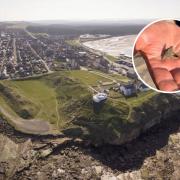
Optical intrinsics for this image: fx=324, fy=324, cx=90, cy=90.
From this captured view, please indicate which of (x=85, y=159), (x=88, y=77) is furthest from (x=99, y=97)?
(x=88, y=77)

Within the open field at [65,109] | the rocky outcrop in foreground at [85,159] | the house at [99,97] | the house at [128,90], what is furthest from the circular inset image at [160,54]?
the house at [128,90]

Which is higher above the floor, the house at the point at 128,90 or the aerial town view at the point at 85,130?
the house at the point at 128,90

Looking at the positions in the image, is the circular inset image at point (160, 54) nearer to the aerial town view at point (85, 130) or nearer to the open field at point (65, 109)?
the aerial town view at point (85, 130)

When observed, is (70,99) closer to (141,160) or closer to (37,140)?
(37,140)

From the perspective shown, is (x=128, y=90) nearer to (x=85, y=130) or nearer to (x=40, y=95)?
(x=85, y=130)

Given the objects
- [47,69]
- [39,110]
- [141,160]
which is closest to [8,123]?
[39,110]

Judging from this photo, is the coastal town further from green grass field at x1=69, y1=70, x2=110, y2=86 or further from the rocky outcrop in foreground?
the rocky outcrop in foreground

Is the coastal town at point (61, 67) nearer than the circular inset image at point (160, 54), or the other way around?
Result: the circular inset image at point (160, 54)

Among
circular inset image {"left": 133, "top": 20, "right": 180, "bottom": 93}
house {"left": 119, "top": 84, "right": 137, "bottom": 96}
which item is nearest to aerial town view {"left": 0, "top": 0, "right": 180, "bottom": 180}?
house {"left": 119, "top": 84, "right": 137, "bottom": 96}

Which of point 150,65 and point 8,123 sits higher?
point 150,65

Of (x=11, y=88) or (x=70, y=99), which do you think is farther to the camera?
(x=11, y=88)
